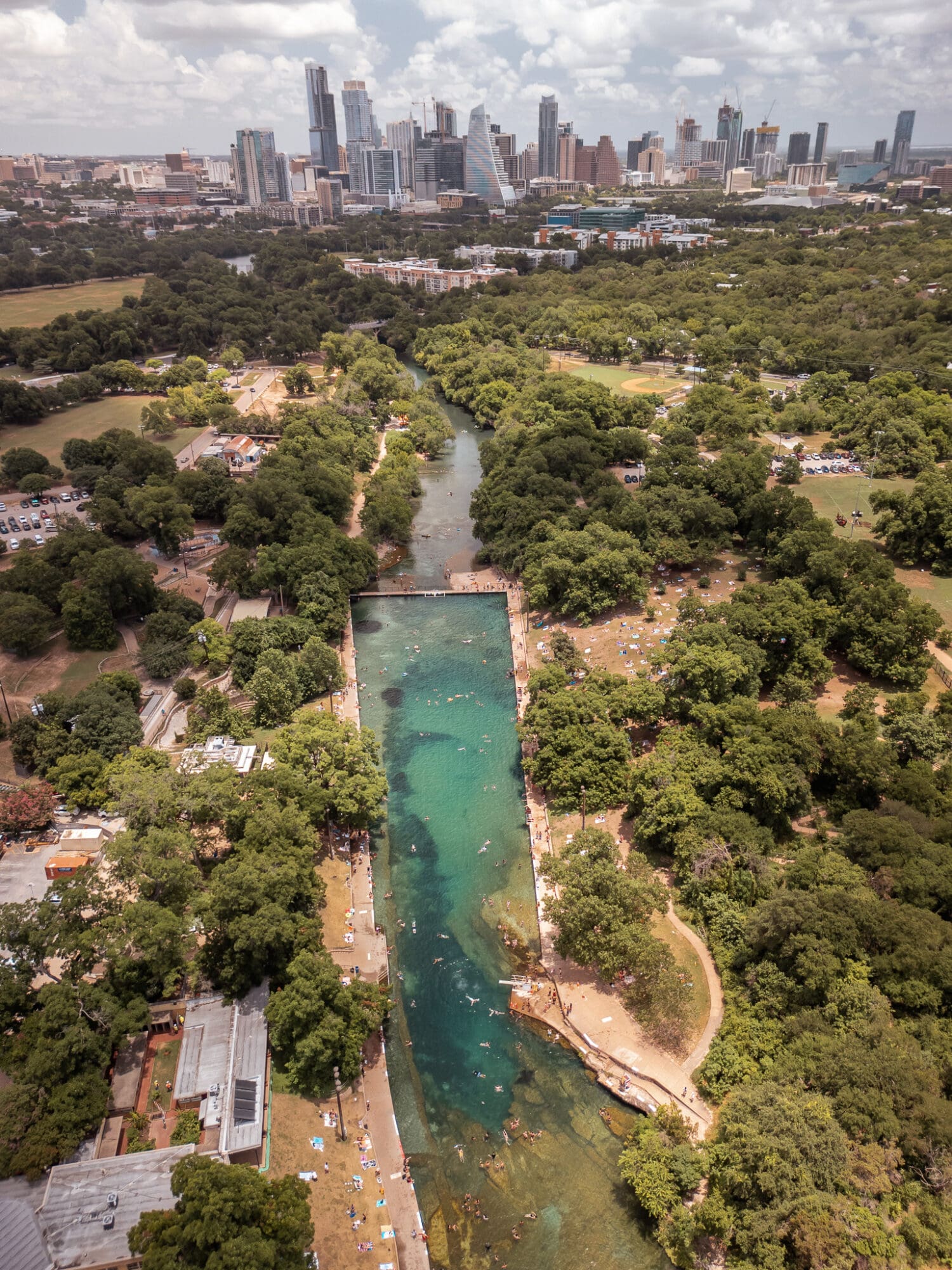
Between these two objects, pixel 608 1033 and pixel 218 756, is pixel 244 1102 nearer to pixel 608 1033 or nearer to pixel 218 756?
pixel 608 1033

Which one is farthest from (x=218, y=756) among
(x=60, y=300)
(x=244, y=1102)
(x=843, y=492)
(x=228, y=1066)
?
(x=60, y=300)

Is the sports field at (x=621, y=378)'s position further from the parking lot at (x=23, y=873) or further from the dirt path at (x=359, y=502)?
the parking lot at (x=23, y=873)

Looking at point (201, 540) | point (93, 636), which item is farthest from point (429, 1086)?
point (201, 540)

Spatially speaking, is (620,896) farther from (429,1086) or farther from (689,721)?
(689,721)

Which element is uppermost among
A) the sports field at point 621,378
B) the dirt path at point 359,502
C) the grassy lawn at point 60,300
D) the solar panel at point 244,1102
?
the grassy lawn at point 60,300

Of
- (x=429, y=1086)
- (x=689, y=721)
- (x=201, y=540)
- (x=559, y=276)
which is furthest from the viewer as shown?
(x=559, y=276)

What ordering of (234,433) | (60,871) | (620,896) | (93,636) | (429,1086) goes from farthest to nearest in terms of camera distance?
(234,433), (93,636), (60,871), (620,896), (429,1086)

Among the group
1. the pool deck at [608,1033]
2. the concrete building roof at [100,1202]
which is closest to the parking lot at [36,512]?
the concrete building roof at [100,1202]

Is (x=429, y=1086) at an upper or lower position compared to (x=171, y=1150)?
lower
